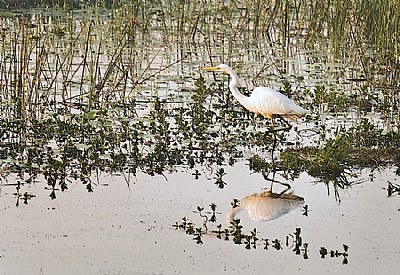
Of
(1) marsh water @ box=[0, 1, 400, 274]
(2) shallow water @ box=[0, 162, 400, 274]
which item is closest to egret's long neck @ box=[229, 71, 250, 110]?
(1) marsh water @ box=[0, 1, 400, 274]

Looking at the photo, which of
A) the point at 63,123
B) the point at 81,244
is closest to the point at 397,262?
the point at 81,244

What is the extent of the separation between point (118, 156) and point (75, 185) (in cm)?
60

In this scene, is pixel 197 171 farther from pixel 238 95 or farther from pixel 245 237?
pixel 245 237

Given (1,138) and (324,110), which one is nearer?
(1,138)

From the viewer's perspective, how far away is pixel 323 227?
6074mm

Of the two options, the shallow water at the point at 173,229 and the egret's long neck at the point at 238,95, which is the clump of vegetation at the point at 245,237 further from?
the egret's long neck at the point at 238,95

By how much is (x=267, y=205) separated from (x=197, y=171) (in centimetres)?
86

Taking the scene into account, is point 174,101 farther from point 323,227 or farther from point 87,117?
point 323,227

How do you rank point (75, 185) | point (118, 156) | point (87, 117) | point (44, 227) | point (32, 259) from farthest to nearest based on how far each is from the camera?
point (87, 117) < point (118, 156) < point (75, 185) < point (44, 227) < point (32, 259)

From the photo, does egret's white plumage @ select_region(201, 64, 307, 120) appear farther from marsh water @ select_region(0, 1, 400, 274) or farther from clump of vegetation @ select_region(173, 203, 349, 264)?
clump of vegetation @ select_region(173, 203, 349, 264)

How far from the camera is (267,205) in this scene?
651 cm

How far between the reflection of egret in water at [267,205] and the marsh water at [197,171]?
0.02 metres

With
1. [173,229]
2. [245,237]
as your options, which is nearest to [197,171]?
[173,229]

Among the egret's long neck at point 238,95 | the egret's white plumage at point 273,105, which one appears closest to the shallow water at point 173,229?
the egret's white plumage at point 273,105
